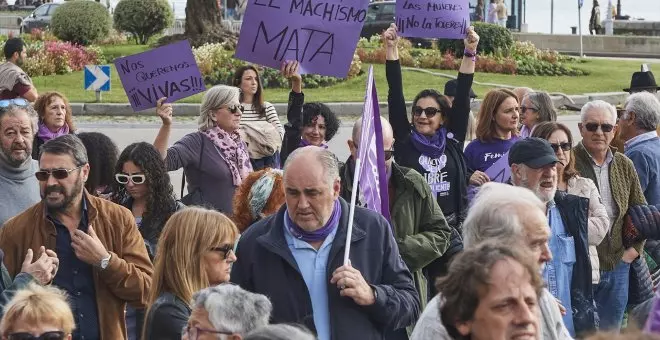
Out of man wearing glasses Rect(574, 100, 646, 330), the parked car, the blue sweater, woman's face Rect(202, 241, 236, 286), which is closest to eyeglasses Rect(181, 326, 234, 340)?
woman's face Rect(202, 241, 236, 286)

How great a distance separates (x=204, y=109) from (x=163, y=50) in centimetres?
66

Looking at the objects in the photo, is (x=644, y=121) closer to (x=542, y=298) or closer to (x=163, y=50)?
(x=163, y=50)

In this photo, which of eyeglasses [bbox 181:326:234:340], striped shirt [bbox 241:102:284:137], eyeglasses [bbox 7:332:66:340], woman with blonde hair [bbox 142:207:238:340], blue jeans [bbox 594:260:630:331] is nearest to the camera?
eyeglasses [bbox 181:326:234:340]

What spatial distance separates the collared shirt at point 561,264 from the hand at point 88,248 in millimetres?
2101

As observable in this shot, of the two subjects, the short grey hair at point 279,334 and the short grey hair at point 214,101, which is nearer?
the short grey hair at point 279,334

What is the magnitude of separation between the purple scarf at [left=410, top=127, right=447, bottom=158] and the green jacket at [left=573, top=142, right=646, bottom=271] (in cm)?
80

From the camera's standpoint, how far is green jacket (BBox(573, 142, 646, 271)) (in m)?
8.13

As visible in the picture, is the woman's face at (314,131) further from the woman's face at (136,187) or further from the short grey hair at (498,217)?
the short grey hair at (498,217)

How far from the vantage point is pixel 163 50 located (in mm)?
9258

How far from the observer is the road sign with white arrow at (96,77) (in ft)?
75.8

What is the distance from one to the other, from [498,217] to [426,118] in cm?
317

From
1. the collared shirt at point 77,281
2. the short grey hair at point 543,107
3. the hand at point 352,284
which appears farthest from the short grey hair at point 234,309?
the short grey hair at point 543,107

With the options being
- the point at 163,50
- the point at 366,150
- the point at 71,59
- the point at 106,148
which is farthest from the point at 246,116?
the point at 71,59

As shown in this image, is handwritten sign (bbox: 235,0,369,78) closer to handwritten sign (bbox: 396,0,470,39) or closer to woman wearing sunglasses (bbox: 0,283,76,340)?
handwritten sign (bbox: 396,0,470,39)
